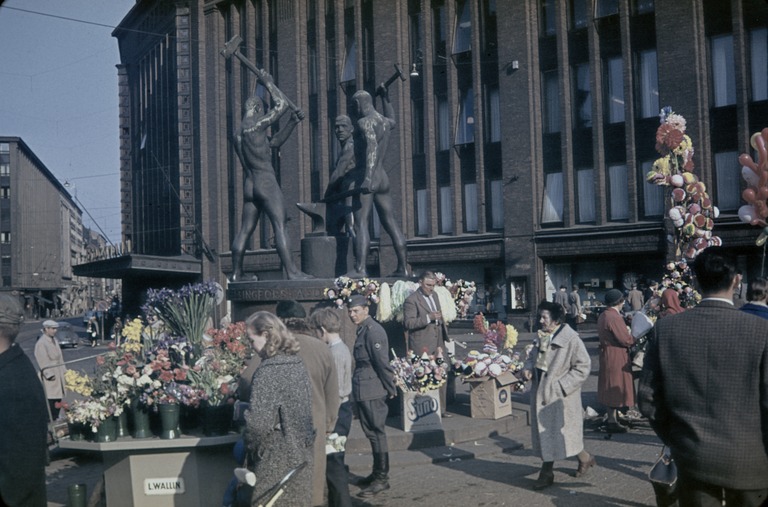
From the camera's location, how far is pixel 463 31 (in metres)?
33.9

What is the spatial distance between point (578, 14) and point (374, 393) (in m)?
25.9

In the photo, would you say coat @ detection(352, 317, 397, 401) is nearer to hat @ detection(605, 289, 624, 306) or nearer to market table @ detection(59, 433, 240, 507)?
market table @ detection(59, 433, 240, 507)

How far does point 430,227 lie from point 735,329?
31160 mm

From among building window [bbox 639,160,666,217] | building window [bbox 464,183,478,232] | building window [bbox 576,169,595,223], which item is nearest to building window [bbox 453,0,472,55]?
building window [bbox 464,183,478,232]

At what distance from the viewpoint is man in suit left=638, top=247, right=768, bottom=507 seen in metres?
3.93

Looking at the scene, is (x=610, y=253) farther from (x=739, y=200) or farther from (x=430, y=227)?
(x=430, y=227)

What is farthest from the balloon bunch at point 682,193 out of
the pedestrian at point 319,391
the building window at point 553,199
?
the building window at point 553,199

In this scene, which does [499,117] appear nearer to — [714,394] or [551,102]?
[551,102]

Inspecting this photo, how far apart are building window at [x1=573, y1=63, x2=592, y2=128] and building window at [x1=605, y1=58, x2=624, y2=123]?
0.71 metres

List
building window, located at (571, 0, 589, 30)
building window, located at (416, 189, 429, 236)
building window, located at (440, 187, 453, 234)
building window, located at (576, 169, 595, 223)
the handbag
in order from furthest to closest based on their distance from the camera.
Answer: building window, located at (416, 189, 429, 236)
building window, located at (440, 187, 453, 234)
building window, located at (576, 169, 595, 223)
building window, located at (571, 0, 589, 30)
the handbag

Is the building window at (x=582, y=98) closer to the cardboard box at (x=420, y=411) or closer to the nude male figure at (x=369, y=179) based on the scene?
Result: the nude male figure at (x=369, y=179)

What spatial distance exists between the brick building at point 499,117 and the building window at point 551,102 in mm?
63

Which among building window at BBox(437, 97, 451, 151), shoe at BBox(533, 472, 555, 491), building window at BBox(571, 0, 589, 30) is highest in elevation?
building window at BBox(571, 0, 589, 30)

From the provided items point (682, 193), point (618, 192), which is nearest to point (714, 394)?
point (682, 193)
